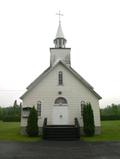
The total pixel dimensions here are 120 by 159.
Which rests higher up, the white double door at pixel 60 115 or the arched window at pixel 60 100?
the arched window at pixel 60 100

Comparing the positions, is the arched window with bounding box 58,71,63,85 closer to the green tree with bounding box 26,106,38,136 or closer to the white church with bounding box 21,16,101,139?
the white church with bounding box 21,16,101,139

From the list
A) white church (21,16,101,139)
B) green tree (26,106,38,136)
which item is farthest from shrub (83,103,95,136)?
green tree (26,106,38,136)

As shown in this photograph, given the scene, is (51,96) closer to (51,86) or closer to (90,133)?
(51,86)

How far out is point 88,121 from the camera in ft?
63.1

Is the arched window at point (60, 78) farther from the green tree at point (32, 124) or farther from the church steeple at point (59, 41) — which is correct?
the church steeple at point (59, 41)

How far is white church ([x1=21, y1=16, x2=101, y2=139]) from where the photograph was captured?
20.5m

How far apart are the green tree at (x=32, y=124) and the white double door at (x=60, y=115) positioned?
2.08 m

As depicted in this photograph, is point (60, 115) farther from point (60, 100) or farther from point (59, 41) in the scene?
point (59, 41)

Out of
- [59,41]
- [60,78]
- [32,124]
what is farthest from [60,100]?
[59,41]

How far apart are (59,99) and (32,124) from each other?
3.81 meters

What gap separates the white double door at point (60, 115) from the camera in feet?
67.4

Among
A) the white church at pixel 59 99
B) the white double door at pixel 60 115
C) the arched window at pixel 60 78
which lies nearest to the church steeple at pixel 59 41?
the white church at pixel 59 99

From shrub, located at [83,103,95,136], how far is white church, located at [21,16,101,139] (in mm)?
1088

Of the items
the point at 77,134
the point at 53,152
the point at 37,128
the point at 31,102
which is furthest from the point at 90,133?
the point at 53,152
